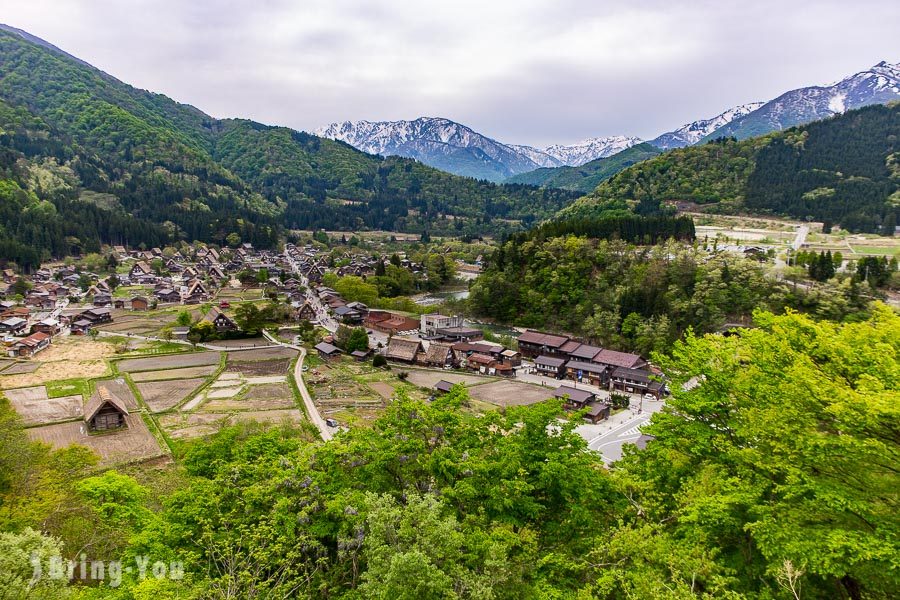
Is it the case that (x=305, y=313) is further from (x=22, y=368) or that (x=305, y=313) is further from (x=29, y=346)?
(x=22, y=368)

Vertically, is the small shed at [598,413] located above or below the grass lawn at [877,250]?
below

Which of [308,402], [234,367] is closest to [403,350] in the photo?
[308,402]

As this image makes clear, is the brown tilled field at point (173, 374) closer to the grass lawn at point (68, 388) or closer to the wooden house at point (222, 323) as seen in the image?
the grass lawn at point (68, 388)

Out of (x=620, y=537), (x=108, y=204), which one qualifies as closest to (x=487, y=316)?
(x=620, y=537)

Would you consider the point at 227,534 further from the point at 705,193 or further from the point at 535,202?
the point at 535,202

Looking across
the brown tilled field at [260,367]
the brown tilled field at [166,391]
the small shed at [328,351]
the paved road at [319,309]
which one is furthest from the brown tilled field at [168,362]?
the paved road at [319,309]

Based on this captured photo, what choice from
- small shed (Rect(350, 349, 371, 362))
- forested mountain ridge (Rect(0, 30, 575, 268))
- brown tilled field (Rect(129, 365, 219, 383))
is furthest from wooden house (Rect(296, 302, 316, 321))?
forested mountain ridge (Rect(0, 30, 575, 268))
